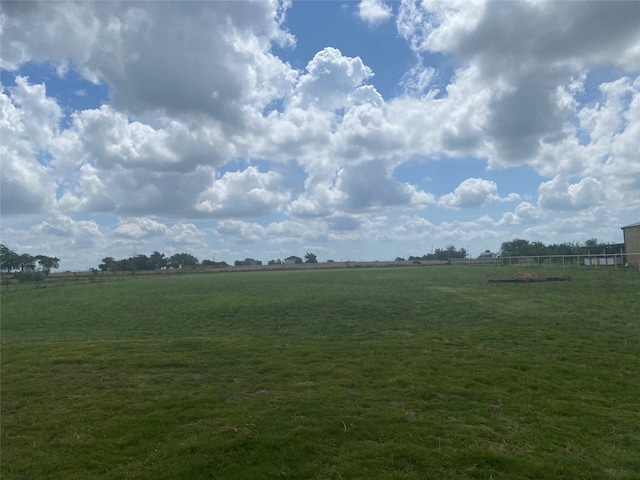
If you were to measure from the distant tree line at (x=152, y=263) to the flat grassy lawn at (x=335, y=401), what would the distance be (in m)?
90.4

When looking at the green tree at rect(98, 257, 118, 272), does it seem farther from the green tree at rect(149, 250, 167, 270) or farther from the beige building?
the beige building

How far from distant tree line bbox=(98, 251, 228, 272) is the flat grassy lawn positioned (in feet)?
297

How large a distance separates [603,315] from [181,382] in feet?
45.8

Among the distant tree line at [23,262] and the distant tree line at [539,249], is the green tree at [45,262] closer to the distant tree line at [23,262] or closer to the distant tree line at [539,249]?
the distant tree line at [23,262]

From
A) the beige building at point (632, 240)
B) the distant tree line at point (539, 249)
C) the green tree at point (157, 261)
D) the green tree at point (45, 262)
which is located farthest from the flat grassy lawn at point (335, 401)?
the green tree at point (157, 261)

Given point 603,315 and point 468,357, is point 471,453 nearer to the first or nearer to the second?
point 468,357

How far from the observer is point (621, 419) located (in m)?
6.47

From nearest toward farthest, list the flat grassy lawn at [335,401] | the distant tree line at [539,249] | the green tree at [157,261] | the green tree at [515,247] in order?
the flat grassy lawn at [335,401]
the distant tree line at [539,249]
the green tree at [515,247]
the green tree at [157,261]

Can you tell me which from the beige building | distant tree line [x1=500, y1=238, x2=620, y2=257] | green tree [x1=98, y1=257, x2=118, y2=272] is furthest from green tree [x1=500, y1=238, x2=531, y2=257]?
green tree [x1=98, y1=257, x2=118, y2=272]

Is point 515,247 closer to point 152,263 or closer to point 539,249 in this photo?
point 539,249

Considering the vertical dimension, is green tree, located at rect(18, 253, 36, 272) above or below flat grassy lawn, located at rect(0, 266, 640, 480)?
above

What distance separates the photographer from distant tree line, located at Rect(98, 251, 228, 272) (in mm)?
99812

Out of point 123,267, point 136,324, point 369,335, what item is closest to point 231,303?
point 136,324

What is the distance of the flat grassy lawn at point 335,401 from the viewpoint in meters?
5.29
